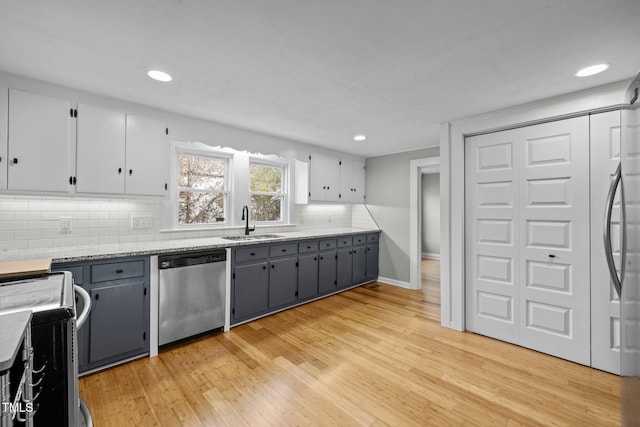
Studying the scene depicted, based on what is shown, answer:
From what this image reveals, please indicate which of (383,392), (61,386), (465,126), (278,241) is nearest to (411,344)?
(383,392)

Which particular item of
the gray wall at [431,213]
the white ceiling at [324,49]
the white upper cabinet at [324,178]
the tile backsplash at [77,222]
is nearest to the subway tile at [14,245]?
the tile backsplash at [77,222]

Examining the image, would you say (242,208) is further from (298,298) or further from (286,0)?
(286,0)

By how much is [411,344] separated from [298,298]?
154 cm

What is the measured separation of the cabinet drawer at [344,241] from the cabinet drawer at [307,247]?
0.53 meters

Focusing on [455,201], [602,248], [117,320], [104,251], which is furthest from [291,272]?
[602,248]

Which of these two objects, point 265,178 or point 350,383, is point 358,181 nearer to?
point 265,178

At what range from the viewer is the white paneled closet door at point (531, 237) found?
2.41 m

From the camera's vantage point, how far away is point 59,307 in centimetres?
93

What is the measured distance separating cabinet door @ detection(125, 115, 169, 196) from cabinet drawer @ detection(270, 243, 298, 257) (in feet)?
4.38

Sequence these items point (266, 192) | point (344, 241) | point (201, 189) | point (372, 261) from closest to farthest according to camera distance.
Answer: point (201, 189) → point (266, 192) → point (344, 241) → point (372, 261)

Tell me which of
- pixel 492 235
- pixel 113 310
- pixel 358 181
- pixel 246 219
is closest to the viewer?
pixel 113 310

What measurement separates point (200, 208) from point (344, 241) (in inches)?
84.5

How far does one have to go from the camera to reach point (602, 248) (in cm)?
228

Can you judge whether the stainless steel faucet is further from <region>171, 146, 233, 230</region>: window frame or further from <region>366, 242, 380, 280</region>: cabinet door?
<region>366, 242, 380, 280</region>: cabinet door
